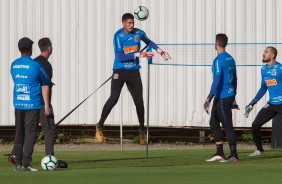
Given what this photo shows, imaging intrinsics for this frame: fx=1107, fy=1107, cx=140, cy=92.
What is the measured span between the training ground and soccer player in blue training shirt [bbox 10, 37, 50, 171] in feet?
1.63

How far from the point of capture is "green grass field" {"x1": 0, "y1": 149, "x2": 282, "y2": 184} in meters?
13.4

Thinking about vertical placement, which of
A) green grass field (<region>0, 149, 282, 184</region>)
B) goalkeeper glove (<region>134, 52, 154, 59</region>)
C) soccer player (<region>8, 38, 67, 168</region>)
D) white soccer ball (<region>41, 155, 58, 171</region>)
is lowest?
green grass field (<region>0, 149, 282, 184</region>)

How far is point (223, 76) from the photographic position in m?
16.9

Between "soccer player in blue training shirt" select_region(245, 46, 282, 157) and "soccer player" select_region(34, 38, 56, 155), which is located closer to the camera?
"soccer player" select_region(34, 38, 56, 155)

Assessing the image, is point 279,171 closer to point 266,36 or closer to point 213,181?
point 213,181

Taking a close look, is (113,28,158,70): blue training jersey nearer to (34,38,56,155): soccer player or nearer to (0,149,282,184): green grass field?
(0,149,282,184): green grass field

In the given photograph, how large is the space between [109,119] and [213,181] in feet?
36.2

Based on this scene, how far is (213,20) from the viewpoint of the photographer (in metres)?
23.4

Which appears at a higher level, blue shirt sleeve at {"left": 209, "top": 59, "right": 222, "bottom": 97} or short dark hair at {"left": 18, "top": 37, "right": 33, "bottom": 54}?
short dark hair at {"left": 18, "top": 37, "right": 33, "bottom": 54}

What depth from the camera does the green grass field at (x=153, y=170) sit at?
13.4m

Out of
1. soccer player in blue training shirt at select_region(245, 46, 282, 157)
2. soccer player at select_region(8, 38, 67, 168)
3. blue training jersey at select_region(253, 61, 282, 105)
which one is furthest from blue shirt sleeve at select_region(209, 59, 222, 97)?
soccer player at select_region(8, 38, 67, 168)

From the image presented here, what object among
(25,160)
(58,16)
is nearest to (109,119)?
(58,16)

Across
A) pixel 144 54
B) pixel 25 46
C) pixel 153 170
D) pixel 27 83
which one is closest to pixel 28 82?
pixel 27 83

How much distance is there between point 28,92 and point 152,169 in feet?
6.64
